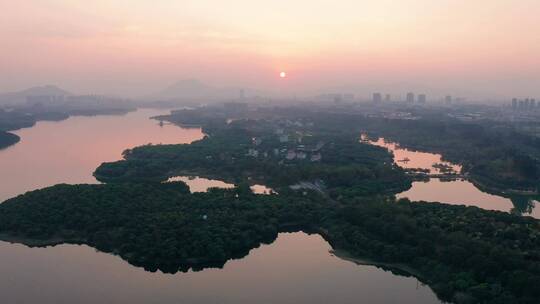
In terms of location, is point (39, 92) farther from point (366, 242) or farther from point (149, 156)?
point (366, 242)

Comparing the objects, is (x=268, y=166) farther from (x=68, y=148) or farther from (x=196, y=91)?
(x=196, y=91)

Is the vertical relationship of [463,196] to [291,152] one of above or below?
below

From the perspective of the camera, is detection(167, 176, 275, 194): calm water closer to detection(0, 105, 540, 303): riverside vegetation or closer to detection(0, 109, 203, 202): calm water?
detection(0, 105, 540, 303): riverside vegetation

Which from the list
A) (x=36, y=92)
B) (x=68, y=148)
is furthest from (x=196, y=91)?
(x=68, y=148)

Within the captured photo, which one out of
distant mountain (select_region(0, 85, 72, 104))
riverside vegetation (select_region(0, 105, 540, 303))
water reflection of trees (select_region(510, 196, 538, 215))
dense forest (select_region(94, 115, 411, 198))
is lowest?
water reflection of trees (select_region(510, 196, 538, 215))

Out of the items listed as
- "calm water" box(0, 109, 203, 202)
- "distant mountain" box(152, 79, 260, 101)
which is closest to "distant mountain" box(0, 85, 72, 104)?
"distant mountain" box(152, 79, 260, 101)

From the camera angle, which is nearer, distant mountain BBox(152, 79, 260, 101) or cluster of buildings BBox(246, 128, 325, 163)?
cluster of buildings BBox(246, 128, 325, 163)

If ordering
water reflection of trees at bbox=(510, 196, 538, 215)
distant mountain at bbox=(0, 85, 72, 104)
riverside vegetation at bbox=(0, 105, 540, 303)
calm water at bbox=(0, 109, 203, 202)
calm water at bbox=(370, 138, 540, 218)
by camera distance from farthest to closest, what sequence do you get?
distant mountain at bbox=(0, 85, 72, 104) → calm water at bbox=(0, 109, 203, 202) → calm water at bbox=(370, 138, 540, 218) → water reflection of trees at bbox=(510, 196, 538, 215) → riverside vegetation at bbox=(0, 105, 540, 303)

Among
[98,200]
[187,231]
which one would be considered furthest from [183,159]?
A: [187,231]
